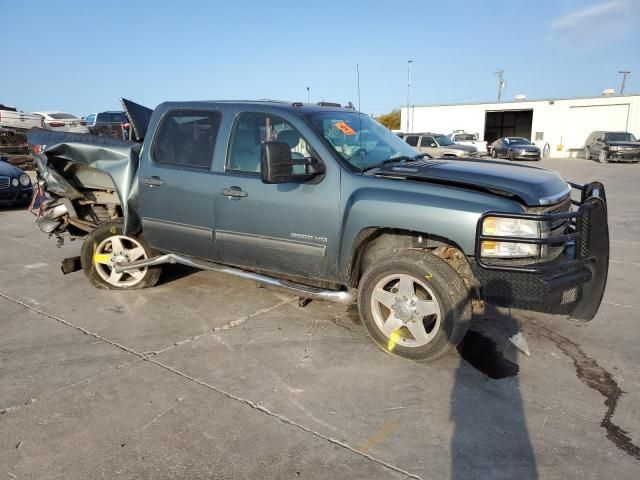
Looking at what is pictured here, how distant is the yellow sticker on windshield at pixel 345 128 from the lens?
4129mm

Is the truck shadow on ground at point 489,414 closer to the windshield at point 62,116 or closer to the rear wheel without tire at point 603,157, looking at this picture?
the windshield at point 62,116

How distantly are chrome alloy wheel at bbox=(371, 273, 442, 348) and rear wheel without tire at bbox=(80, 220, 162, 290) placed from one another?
8.69 ft

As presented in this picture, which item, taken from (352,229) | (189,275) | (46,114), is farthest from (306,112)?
(46,114)

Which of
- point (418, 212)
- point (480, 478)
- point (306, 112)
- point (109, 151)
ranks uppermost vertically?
point (306, 112)

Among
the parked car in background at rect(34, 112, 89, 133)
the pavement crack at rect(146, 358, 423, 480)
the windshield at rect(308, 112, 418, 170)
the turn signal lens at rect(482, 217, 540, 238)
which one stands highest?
the parked car in background at rect(34, 112, 89, 133)

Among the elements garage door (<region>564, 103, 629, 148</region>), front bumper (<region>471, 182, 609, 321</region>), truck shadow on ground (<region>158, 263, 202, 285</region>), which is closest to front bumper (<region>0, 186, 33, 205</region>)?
truck shadow on ground (<region>158, 263, 202, 285</region>)

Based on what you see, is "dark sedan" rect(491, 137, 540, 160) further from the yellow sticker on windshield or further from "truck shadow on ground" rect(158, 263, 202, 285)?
the yellow sticker on windshield

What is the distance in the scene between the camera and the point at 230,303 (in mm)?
4809

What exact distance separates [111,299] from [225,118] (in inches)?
88.1

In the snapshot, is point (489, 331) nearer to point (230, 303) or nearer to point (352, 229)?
point (352, 229)

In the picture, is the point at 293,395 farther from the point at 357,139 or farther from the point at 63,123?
the point at 63,123

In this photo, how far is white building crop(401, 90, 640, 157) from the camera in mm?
35500

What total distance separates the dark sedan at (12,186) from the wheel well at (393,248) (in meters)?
9.61

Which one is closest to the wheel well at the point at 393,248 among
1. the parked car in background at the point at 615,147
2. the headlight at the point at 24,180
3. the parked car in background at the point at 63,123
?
the headlight at the point at 24,180
